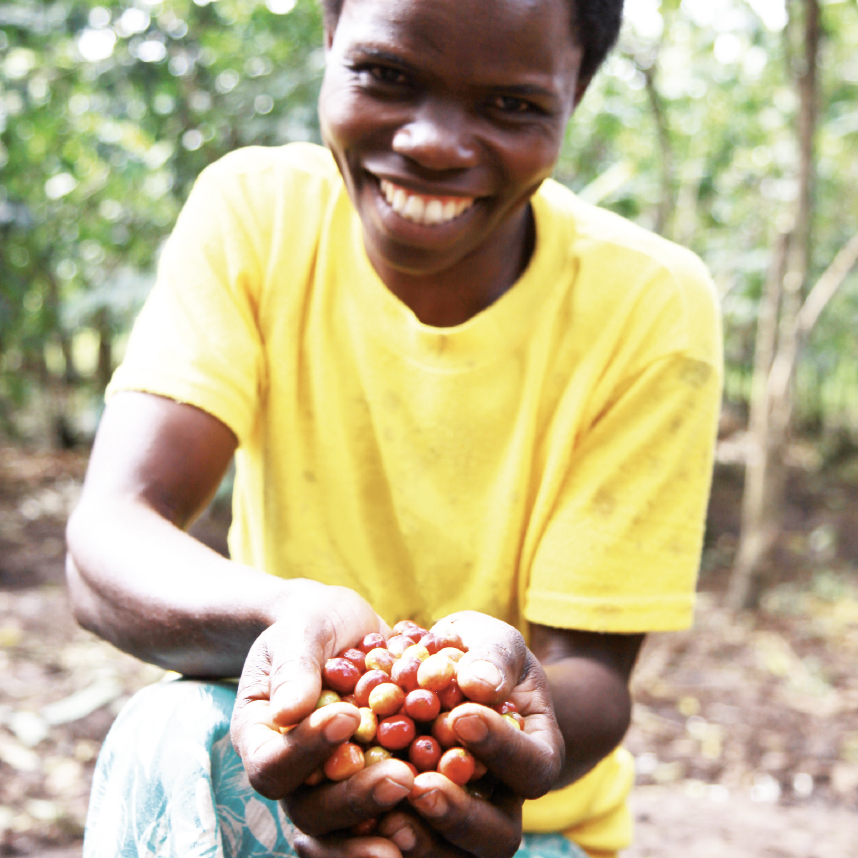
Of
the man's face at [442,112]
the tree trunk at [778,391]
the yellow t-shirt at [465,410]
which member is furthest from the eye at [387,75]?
the tree trunk at [778,391]

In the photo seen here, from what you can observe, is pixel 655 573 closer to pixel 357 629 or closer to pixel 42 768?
pixel 357 629

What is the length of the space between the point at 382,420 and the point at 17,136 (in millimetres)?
3301

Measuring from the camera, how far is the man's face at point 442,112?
1.12 m

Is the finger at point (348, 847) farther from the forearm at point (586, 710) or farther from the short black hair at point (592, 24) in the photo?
the short black hair at point (592, 24)

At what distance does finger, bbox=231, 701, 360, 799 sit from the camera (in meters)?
0.78

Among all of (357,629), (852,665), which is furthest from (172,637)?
(852,665)

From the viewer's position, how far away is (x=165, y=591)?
3.65ft

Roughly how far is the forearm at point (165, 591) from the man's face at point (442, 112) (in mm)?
511

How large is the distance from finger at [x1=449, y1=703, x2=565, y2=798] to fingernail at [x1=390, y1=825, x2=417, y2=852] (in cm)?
9

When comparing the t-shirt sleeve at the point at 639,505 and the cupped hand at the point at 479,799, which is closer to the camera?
the cupped hand at the point at 479,799

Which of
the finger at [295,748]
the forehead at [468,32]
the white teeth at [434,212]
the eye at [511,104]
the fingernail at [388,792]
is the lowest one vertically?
the fingernail at [388,792]

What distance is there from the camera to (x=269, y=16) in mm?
3367

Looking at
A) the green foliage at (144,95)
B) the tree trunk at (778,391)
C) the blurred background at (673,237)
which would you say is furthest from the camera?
the tree trunk at (778,391)

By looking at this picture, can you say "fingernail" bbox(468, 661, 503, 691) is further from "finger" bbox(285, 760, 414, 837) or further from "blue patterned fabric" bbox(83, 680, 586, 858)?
"blue patterned fabric" bbox(83, 680, 586, 858)
